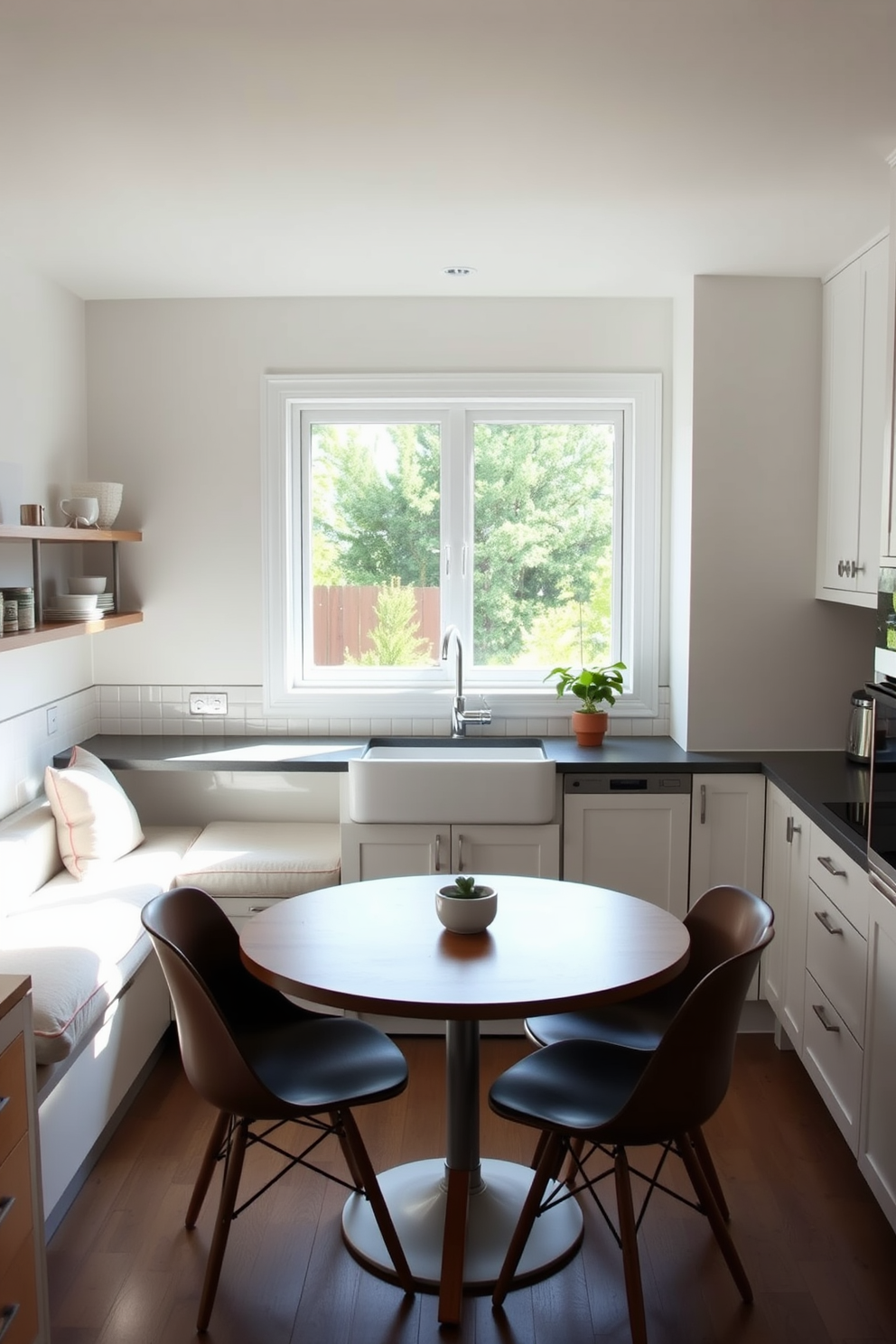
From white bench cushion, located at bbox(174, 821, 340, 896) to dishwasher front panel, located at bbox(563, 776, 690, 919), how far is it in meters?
0.79

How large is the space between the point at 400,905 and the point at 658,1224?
96 centimetres

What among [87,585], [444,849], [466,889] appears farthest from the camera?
[87,585]

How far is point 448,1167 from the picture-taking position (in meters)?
2.70

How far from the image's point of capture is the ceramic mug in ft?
12.6

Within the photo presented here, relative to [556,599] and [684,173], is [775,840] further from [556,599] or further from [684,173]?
[684,173]

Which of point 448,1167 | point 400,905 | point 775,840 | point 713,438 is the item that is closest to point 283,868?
point 400,905

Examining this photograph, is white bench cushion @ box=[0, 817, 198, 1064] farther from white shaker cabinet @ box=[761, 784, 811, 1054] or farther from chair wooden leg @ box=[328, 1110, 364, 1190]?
white shaker cabinet @ box=[761, 784, 811, 1054]

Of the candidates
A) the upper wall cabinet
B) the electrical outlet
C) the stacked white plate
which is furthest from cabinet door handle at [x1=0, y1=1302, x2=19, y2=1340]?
the upper wall cabinet

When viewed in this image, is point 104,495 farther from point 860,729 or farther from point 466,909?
point 860,729

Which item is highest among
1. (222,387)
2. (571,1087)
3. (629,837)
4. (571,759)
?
(222,387)

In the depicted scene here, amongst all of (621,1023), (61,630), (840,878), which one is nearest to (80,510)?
(61,630)

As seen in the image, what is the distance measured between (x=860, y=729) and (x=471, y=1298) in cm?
220

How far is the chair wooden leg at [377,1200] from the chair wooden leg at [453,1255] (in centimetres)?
8

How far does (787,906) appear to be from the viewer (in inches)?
141
